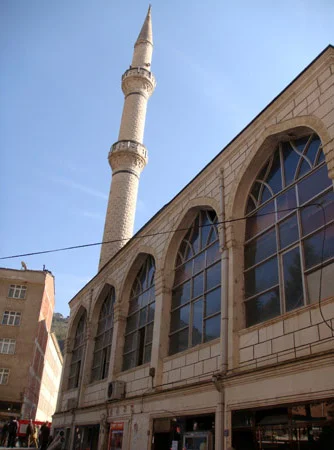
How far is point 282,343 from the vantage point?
27.3ft

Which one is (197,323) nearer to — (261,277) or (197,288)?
(197,288)

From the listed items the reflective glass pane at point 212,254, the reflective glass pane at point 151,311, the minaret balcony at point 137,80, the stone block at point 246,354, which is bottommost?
the stone block at point 246,354

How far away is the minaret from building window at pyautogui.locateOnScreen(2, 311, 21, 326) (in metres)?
10.7

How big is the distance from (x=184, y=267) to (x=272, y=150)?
471cm

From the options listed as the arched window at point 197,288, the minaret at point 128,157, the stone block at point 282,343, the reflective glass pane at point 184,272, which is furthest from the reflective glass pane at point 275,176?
the minaret at point 128,157

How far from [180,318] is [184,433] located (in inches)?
129

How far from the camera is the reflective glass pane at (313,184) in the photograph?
8.64 meters

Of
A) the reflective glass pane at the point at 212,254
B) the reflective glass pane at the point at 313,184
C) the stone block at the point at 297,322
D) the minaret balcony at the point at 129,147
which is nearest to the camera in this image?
the stone block at the point at 297,322

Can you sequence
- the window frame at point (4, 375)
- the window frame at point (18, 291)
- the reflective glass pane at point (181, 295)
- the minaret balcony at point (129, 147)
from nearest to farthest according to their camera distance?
the reflective glass pane at point (181, 295)
the minaret balcony at point (129, 147)
the window frame at point (4, 375)
the window frame at point (18, 291)

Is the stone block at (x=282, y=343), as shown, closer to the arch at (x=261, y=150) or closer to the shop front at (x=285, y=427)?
the shop front at (x=285, y=427)

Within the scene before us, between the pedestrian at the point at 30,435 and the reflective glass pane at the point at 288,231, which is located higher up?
the reflective glass pane at the point at 288,231

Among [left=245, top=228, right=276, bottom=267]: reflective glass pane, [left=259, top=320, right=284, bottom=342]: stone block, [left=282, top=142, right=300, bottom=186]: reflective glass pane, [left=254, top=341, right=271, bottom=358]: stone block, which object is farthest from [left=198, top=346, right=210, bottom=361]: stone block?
[left=282, top=142, right=300, bottom=186]: reflective glass pane

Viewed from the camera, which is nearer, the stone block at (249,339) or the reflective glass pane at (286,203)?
the stone block at (249,339)

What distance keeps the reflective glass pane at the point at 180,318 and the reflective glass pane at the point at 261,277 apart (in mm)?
2963
